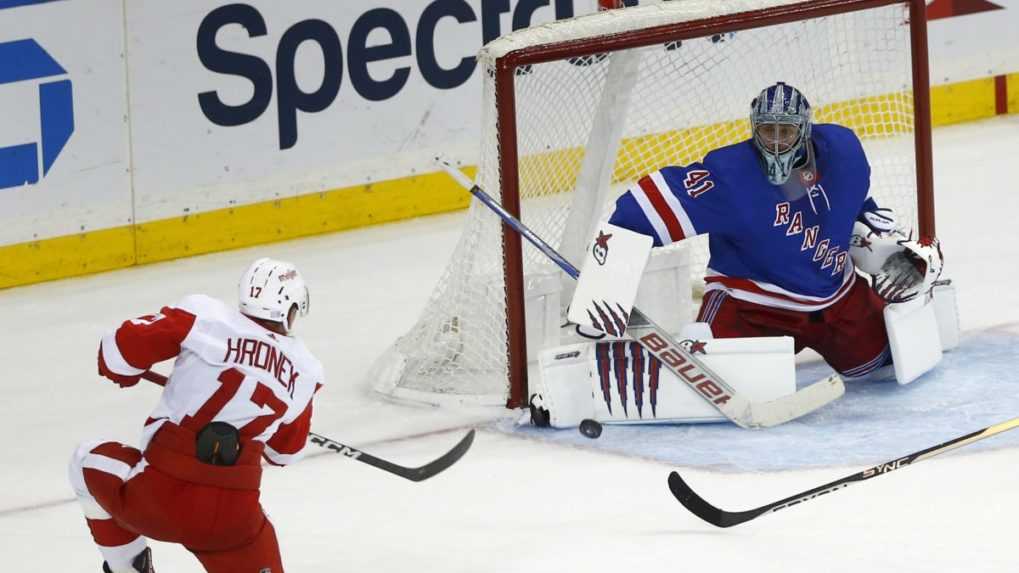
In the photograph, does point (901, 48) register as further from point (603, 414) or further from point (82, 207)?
point (82, 207)

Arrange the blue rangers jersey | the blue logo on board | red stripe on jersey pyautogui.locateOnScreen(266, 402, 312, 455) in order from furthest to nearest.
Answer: the blue logo on board
the blue rangers jersey
red stripe on jersey pyautogui.locateOnScreen(266, 402, 312, 455)

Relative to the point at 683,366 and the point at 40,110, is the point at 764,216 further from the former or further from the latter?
the point at 40,110

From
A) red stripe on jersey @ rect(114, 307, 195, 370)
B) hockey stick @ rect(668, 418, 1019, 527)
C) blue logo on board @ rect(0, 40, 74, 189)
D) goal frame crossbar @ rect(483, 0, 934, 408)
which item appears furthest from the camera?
blue logo on board @ rect(0, 40, 74, 189)

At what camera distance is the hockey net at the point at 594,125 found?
523cm

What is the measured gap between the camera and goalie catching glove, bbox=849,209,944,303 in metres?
5.23

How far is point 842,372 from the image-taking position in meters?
5.39

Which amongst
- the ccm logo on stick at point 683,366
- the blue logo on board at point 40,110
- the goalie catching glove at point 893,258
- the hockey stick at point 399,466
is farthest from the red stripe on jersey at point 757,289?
the blue logo on board at point 40,110

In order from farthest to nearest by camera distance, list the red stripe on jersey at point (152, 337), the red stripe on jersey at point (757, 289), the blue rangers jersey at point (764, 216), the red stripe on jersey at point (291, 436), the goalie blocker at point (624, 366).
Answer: the red stripe on jersey at point (757, 289)
the blue rangers jersey at point (764, 216)
the goalie blocker at point (624, 366)
the red stripe on jersey at point (291, 436)
the red stripe on jersey at point (152, 337)

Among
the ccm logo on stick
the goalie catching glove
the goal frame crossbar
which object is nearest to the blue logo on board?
the goal frame crossbar

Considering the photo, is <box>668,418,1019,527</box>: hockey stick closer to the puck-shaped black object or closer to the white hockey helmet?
the puck-shaped black object

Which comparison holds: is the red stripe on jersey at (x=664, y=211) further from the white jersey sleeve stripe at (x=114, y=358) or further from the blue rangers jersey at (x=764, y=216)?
the white jersey sleeve stripe at (x=114, y=358)

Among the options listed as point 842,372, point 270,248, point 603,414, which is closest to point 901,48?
point 842,372

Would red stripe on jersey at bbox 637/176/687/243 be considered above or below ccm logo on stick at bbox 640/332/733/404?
above

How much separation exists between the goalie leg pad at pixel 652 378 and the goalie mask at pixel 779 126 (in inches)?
16.1
